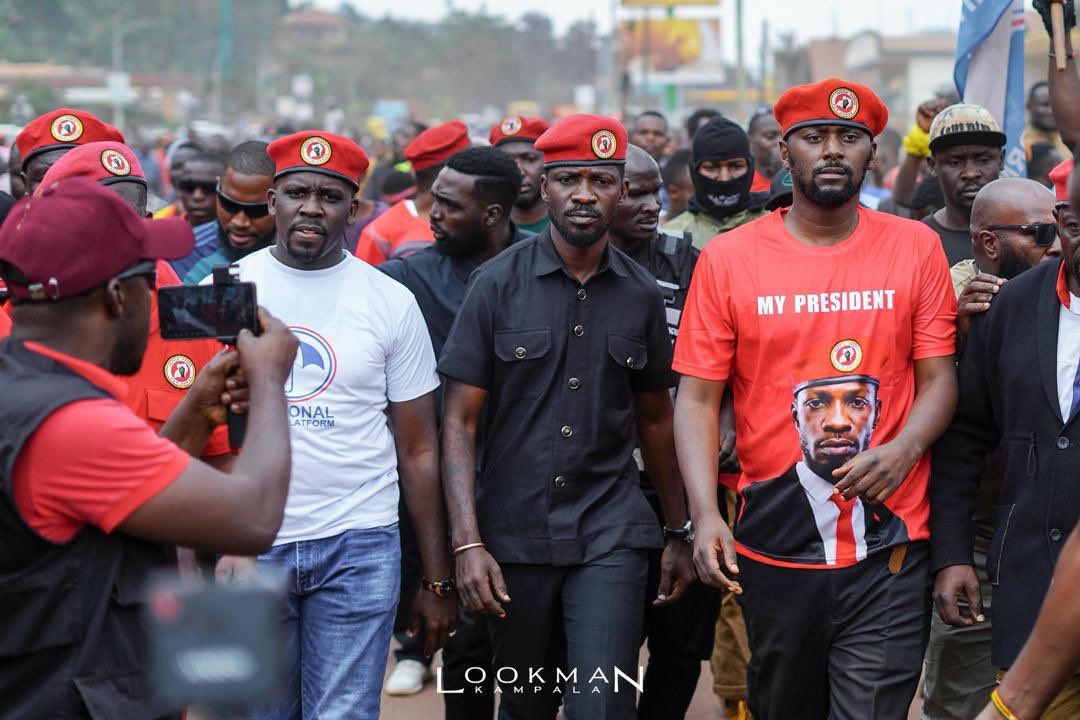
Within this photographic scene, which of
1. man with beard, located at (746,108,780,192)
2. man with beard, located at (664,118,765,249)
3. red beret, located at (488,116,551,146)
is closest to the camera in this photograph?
man with beard, located at (664,118,765,249)

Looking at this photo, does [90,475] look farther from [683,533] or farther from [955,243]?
[955,243]

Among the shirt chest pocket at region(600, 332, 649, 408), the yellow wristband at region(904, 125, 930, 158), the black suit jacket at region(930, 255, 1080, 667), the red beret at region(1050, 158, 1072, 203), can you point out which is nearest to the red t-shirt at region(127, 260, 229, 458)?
the shirt chest pocket at region(600, 332, 649, 408)

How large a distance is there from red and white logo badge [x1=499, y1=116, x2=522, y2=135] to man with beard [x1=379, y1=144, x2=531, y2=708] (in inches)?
84.1

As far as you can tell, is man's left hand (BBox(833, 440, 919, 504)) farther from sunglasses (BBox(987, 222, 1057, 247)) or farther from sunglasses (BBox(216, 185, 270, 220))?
sunglasses (BBox(216, 185, 270, 220))

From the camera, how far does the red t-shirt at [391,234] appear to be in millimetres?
8188

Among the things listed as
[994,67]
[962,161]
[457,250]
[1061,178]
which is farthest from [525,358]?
[994,67]

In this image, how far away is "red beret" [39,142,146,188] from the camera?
17.8 ft

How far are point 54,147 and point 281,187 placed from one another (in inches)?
65.9

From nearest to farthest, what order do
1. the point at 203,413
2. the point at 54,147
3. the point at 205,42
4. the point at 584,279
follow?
the point at 203,413
the point at 584,279
the point at 54,147
the point at 205,42

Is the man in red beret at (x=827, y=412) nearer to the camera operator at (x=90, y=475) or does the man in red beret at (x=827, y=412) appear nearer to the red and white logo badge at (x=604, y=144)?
the red and white logo badge at (x=604, y=144)

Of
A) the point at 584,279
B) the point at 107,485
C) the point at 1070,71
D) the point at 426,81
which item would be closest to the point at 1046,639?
the point at 107,485

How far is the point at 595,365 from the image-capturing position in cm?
521

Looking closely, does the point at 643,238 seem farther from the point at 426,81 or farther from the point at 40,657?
the point at 426,81

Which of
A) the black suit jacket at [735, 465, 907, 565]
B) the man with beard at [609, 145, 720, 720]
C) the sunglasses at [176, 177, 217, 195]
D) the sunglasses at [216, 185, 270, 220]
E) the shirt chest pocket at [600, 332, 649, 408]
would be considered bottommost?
the man with beard at [609, 145, 720, 720]
